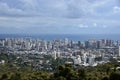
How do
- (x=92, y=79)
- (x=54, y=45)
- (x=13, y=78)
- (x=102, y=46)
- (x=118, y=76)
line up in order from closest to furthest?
(x=118, y=76)
(x=92, y=79)
(x=13, y=78)
(x=102, y=46)
(x=54, y=45)

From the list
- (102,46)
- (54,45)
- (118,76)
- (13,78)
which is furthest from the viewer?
(54,45)

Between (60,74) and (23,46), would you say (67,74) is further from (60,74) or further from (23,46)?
(23,46)

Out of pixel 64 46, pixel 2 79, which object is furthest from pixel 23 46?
pixel 2 79

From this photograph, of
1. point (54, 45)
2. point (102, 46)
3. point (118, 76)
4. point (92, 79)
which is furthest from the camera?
point (54, 45)

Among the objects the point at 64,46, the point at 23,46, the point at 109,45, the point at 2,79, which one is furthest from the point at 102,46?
the point at 2,79

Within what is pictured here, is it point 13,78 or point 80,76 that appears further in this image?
point 13,78

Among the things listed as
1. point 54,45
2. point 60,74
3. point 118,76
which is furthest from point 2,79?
point 54,45

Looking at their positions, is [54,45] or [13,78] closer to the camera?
[13,78]

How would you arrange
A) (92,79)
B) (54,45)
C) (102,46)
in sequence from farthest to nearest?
(54,45), (102,46), (92,79)

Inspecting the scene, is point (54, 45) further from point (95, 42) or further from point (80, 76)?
point (80, 76)
